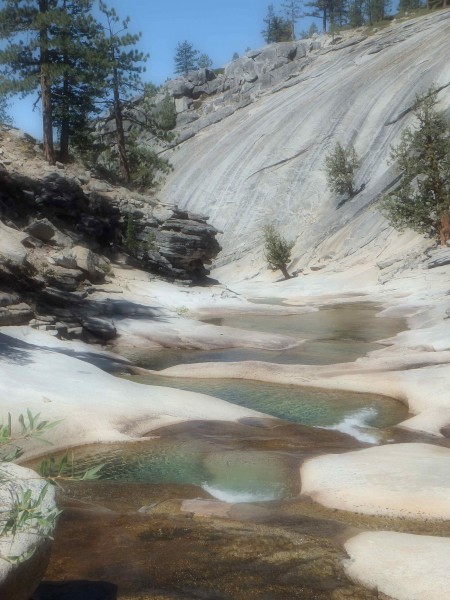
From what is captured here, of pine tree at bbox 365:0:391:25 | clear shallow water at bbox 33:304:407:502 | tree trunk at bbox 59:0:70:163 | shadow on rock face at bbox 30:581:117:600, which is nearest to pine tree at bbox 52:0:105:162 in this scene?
tree trunk at bbox 59:0:70:163

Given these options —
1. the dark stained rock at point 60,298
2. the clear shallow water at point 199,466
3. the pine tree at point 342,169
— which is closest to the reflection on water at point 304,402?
the clear shallow water at point 199,466

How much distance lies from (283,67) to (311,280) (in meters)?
41.2

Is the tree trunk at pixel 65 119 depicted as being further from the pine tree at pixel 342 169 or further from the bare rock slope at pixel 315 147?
the pine tree at pixel 342 169

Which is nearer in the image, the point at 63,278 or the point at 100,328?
the point at 100,328

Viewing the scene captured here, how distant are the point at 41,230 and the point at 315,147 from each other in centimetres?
3030

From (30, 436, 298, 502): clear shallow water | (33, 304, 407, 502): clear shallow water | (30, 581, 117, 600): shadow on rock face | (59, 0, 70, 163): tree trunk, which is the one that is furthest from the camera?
(59, 0, 70, 163): tree trunk

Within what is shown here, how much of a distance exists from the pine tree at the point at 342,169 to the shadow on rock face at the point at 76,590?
42.1 meters

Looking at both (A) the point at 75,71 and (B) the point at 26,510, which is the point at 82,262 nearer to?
(A) the point at 75,71

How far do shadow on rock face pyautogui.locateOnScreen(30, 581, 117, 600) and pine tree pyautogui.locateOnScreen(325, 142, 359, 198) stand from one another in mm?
42089

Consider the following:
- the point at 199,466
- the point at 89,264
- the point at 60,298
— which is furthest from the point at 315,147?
the point at 199,466

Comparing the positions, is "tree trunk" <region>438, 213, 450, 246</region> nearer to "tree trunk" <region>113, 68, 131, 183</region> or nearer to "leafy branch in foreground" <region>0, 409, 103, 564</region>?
"tree trunk" <region>113, 68, 131, 183</region>

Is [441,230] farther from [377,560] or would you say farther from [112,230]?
[377,560]

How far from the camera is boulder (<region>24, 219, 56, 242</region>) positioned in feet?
85.3

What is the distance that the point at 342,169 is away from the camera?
44.6 meters
